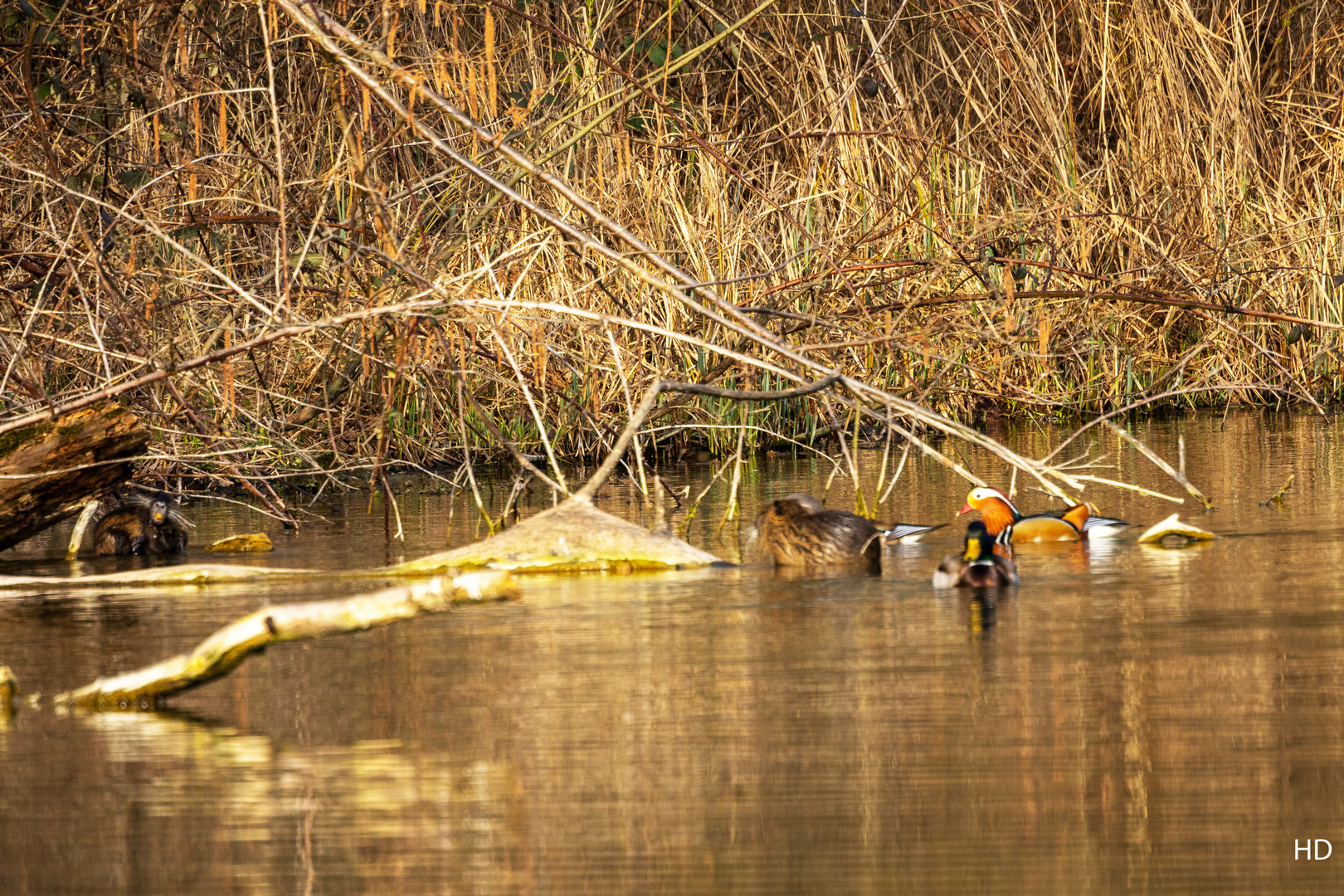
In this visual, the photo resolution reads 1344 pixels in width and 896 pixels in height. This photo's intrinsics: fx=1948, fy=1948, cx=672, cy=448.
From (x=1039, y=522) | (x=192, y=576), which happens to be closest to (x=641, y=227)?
(x=1039, y=522)

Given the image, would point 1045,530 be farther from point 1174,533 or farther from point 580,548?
point 580,548

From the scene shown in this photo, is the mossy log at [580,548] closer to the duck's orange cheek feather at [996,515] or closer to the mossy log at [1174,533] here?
the duck's orange cheek feather at [996,515]

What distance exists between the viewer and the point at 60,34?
816 cm

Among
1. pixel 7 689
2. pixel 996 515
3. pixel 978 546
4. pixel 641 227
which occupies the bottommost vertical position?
pixel 7 689

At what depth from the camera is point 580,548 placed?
6668mm

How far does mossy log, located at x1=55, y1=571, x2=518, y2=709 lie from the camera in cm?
405

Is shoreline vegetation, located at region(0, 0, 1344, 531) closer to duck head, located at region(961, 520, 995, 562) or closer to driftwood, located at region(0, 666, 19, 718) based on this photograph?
duck head, located at region(961, 520, 995, 562)

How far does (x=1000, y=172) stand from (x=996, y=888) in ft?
34.3

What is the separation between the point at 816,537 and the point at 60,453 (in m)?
2.80

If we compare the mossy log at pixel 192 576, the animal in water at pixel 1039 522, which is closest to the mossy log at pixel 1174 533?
the animal in water at pixel 1039 522

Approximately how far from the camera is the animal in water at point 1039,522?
7145 mm

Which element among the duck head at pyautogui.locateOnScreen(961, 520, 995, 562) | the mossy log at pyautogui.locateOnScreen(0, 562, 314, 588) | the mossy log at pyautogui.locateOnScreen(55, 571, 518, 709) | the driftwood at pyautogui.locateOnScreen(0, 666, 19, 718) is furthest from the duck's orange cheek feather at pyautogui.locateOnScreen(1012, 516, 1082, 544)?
the driftwood at pyautogui.locateOnScreen(0, 666, 19, 718)

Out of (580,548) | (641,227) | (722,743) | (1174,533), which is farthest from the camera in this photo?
(641,227)

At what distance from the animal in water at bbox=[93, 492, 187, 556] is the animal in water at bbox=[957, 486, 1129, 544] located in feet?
11.0
